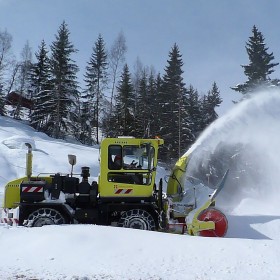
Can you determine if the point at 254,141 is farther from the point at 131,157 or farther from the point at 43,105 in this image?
the point at 43,105

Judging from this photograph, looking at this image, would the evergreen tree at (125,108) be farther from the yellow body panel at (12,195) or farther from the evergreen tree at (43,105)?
the yellow body panel at (12,195)

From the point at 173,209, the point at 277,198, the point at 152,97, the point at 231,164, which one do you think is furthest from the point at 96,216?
the point at 152,97

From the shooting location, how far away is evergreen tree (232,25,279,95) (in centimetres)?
3002

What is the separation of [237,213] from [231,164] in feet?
57.9

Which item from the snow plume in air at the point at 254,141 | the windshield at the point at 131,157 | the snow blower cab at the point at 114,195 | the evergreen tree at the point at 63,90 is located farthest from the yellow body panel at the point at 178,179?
the evergreen tree at the point at 63,90

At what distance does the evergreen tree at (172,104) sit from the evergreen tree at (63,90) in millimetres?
9848

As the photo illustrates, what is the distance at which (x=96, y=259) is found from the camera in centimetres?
615

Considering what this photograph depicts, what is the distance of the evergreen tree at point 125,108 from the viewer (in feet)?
139

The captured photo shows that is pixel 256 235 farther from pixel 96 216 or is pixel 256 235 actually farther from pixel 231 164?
pixel 231 164

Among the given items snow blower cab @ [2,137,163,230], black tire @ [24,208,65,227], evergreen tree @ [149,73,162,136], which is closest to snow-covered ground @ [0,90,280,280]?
black tire @ [24,208,65,227]

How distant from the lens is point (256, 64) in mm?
30438

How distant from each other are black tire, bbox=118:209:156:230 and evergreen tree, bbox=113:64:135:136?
106 ft

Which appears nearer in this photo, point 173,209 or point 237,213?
point 173,209

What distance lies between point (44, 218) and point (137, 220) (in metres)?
2.33
